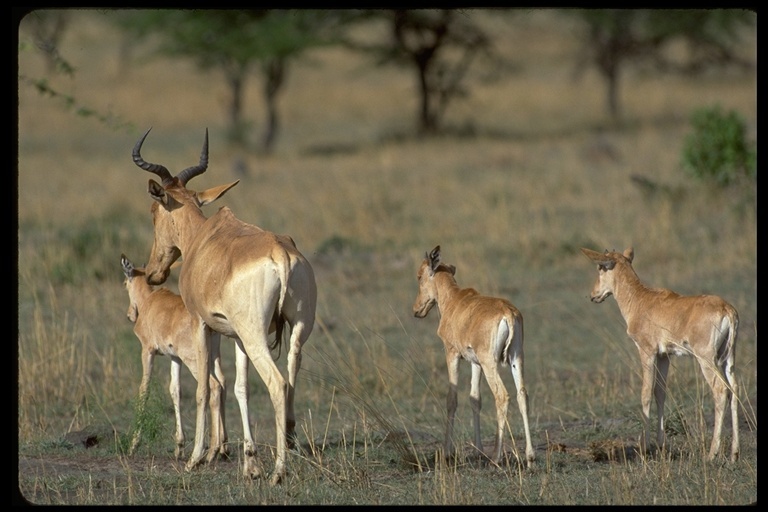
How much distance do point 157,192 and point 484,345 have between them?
229cm

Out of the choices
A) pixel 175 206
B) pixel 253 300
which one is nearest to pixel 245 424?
pixel 253 300

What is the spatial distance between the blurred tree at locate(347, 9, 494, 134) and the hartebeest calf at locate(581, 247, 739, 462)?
22265 mm

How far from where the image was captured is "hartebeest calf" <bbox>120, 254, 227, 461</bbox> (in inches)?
289

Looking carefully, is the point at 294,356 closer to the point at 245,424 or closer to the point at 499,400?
the point at 245,424

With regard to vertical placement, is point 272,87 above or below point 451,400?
above

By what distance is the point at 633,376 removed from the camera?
9602mm

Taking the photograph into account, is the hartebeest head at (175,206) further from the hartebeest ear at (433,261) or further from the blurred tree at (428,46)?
the blurred tree at (428,46)

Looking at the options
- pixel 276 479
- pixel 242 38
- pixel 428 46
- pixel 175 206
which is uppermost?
pixel 428 46

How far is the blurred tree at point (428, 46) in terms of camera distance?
30375 millimetres

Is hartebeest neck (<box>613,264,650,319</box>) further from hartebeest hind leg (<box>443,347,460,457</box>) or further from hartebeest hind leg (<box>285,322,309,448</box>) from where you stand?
hartebeest hind leg (<box>285,322,309,448</box>)

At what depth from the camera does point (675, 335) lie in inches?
296

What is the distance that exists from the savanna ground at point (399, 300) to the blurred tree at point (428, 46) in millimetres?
1042

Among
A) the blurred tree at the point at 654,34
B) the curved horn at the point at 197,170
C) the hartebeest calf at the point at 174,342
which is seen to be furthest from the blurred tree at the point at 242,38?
the curved horn at the point at 197,170

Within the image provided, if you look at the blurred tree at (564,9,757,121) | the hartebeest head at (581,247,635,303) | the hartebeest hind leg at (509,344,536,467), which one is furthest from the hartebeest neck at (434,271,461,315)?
the blurred tree at (564,9,757,121)
